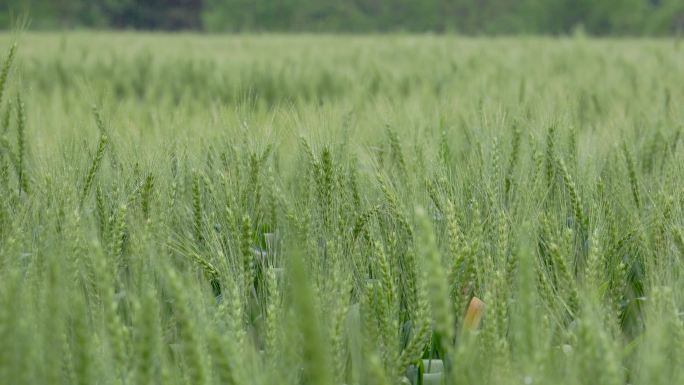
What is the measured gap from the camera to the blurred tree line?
26.2 m

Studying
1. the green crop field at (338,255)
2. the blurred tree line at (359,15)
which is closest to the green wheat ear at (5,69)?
the green crop field at (338,255)

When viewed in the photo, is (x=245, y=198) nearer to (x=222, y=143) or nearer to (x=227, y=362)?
(x=222, y=143)

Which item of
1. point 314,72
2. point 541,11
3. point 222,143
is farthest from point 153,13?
point 222,143

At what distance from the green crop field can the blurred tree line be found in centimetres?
2523

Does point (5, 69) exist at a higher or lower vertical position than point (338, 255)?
higher

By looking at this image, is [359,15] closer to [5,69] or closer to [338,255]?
[5,69]

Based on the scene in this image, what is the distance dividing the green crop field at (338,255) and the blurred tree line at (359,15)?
25228 mm

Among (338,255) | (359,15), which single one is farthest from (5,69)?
(359,15)

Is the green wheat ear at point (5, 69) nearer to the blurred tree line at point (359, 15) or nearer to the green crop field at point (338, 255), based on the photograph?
the green crop field at point (338, 255)

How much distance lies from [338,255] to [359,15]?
27.8 m

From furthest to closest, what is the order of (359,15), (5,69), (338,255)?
(359,15), (5,69), (338,255)

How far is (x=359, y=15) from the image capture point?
2789 centimetres

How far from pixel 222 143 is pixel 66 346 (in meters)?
0.77

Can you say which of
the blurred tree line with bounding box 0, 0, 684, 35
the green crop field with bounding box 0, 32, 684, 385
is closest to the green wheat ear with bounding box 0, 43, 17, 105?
the green crop field with bounding box 0, 32, 684, 385
